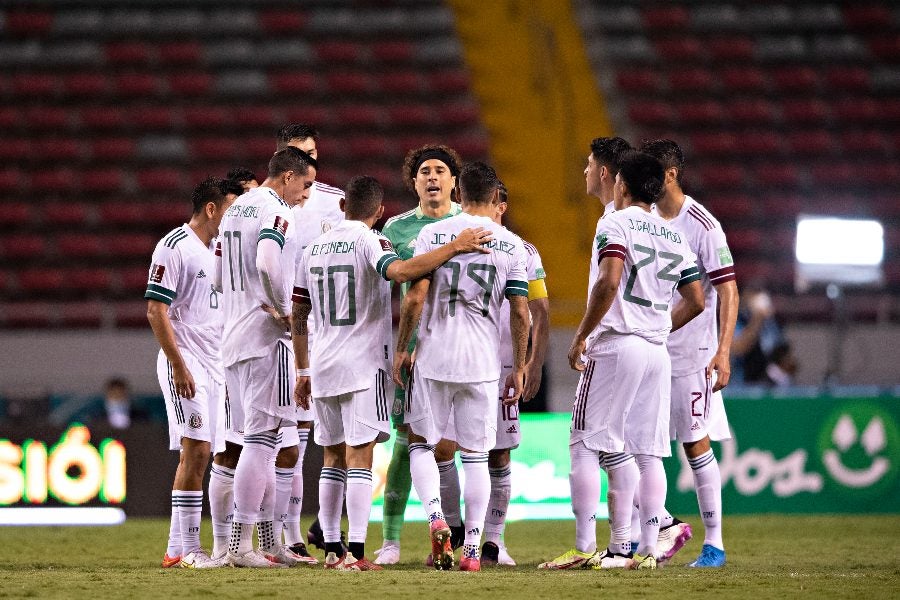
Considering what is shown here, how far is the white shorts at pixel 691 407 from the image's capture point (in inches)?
284

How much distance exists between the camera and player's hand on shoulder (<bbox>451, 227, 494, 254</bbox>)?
6.61 metres

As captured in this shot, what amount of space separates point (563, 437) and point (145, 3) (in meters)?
12.4

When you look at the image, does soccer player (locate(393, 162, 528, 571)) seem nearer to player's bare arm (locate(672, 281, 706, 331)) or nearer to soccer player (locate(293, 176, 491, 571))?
soccer player (locate(293, 176, 491, 571))

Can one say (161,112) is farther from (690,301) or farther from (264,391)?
(690,301)

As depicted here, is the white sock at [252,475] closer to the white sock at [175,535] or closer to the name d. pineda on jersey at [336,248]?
the white sock at [175,535]

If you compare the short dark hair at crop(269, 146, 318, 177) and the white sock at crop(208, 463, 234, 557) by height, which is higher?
the short dark hair at crop(269, 146, 318, 177)

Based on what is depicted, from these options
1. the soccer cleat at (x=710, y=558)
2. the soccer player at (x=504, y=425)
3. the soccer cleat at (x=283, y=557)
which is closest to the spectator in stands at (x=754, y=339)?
the soccer player at (x=504, y=425)

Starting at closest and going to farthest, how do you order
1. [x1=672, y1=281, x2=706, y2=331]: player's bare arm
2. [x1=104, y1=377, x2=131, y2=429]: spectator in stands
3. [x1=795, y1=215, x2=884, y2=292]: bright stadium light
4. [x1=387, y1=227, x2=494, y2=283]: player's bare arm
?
[x1=387, y1=227, x2=494, y2=283]: player's bare arm
[x1=672, y1=281, x2=706, y2=331]: player's bare arm
[x1=104, y1=377, x2=131, y2=429]: spectator in stands
[x1=795, y1=215, x2=884, y2=292]: bright stadium light

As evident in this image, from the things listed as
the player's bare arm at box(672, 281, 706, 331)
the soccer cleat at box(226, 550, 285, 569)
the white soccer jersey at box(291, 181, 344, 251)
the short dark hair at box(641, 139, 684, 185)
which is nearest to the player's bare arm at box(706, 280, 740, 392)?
the player's bare arm at box(672, 281, 706, 331)

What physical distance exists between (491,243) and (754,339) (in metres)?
6.54

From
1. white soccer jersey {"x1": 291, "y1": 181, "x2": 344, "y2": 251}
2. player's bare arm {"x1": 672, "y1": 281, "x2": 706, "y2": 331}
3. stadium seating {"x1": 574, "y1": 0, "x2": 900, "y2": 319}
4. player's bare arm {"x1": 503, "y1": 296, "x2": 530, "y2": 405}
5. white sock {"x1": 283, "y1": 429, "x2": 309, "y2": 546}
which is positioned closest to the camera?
player's bare arm {"x1": 503, "y1": 296, "x2": 530, "y2": 405}

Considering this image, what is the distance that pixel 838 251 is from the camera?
13.9 metres

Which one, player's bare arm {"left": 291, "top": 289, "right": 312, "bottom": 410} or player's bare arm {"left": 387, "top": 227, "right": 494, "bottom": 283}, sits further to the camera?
player's bare arm {"left": 291, "top": 289, "right": 312, "bottom": 410}

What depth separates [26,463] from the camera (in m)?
10.8
